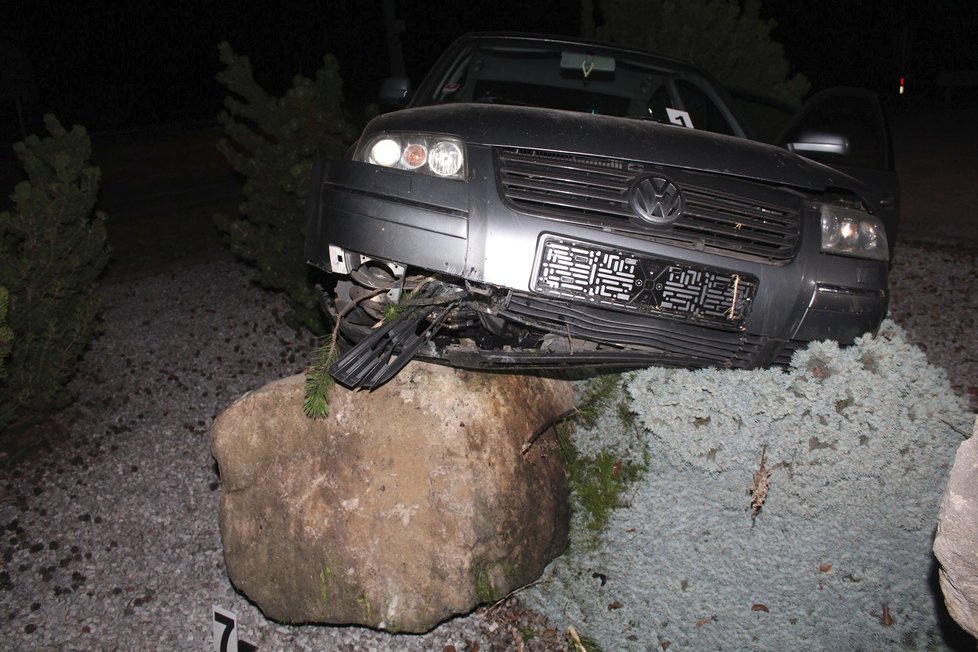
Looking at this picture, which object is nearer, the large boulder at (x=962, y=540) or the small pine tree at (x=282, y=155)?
the large boulder at (x=962, y=540)

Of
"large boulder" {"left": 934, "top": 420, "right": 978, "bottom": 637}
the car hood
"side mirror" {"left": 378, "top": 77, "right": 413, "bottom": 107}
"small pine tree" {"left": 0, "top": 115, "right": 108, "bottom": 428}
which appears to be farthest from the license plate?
"small pine tree" {"left": 0, "top": 115, "right": 108, "bottom": 428}

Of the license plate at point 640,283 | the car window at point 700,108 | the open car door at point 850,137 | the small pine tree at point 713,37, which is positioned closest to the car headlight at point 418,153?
the license plate at point 640,283

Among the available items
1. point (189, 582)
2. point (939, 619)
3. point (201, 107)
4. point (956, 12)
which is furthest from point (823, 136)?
point (956, 12)

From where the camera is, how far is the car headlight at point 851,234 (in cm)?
311

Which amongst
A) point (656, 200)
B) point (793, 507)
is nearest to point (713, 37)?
point (656, 200)

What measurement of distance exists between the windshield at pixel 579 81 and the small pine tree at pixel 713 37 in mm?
2235

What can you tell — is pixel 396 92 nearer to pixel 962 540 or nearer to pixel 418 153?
pixel 418 153

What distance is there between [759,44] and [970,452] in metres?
5.67

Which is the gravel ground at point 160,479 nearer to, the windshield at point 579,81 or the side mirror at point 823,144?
the side mirror at point 823,144

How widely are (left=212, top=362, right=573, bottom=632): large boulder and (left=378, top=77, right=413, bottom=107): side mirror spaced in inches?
65.1

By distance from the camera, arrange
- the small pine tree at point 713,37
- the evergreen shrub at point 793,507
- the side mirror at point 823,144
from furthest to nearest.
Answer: the small pine tree at point 713,37
the side mirror at point 823,144
the evergreen shrub at point 793,507

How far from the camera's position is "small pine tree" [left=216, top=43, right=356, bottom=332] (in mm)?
4941

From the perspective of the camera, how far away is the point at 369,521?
3.02m

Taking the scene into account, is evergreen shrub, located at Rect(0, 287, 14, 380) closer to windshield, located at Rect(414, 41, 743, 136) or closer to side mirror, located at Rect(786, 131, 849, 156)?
windshield, located at Rect(414, 41, 743, 136)
